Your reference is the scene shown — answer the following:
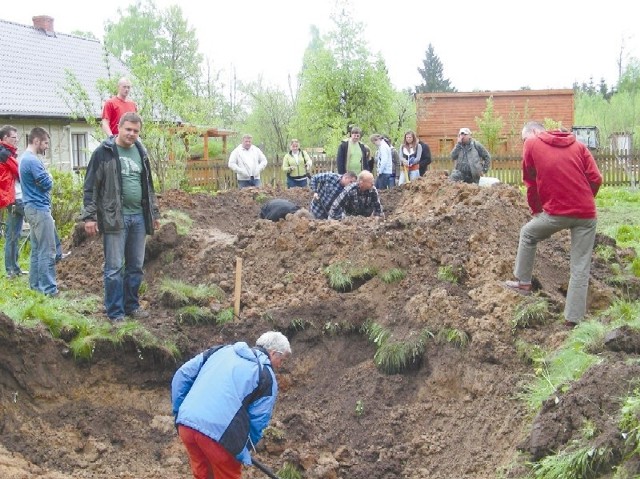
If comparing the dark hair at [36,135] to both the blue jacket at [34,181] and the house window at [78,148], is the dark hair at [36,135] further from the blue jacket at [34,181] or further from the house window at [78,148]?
the house window at [78,148]

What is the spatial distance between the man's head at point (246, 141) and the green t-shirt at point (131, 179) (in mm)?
7599

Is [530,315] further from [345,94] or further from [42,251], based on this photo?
[345,94]

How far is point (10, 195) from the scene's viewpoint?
33.4 feet

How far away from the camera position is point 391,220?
9961 mm

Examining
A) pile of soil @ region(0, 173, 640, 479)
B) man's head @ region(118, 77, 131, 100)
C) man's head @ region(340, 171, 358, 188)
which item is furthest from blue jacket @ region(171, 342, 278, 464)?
man's head @ region(340, 171, 358, 188)

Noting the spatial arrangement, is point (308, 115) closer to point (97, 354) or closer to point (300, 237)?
point (300, 237)

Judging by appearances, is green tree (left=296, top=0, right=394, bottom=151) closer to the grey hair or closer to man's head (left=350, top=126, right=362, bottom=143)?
man's head (left=350, top=126, right=362, bottom=143)

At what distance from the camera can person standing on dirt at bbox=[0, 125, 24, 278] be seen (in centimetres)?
1016

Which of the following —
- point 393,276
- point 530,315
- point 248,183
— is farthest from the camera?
point 248,183

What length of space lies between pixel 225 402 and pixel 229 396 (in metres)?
0.04

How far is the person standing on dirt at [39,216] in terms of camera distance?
30.6ft

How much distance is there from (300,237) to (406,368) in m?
3.14

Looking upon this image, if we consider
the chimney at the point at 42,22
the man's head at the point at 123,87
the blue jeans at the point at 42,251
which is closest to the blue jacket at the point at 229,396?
the blue jeans at the point at 42,251

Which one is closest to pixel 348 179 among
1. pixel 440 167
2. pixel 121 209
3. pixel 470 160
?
pixel 470 160
